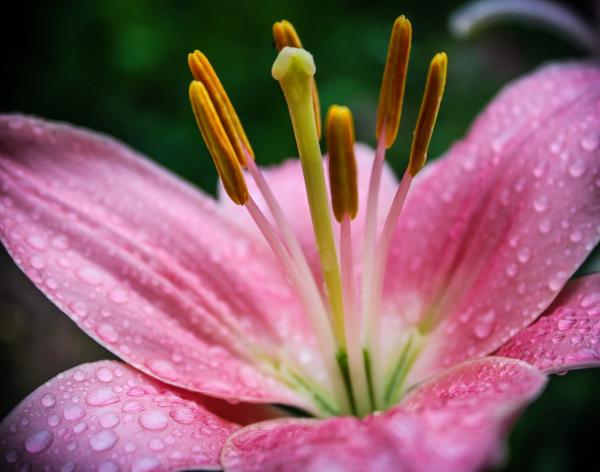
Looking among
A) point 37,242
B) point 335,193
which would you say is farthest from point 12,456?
point 335,193

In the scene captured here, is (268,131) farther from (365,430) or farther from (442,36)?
(365,430)

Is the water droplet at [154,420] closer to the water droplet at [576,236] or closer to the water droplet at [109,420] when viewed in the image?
the water droplet at [109,420]

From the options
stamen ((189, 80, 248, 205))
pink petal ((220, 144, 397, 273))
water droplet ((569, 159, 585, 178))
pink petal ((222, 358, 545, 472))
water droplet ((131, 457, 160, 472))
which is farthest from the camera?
pink petal ((220, 144, 397, 273))

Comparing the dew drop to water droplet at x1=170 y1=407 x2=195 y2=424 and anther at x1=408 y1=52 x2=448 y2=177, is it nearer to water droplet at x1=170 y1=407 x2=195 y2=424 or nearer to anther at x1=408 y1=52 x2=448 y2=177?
anther at x1=408 y1=52 x2=448 y2=177

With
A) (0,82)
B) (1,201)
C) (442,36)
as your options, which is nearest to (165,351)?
(1,201)

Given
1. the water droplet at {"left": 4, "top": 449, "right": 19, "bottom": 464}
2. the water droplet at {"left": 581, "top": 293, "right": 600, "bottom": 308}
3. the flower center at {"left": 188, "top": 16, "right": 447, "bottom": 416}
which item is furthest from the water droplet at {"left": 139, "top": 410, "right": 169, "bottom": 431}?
the water droplet at {"left": 581, "top": 293, "right": 600, "bottom": 308}

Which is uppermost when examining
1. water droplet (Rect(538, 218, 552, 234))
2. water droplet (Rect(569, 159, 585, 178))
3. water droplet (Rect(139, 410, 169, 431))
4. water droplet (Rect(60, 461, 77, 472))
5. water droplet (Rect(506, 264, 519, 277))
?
water droplet (Rect(569, 159, 585, 178))

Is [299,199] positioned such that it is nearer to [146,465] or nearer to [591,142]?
[591,142]
